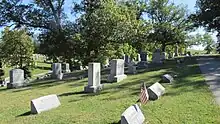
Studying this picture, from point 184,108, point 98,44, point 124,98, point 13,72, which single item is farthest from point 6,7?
point 184,108

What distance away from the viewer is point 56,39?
31141 mm

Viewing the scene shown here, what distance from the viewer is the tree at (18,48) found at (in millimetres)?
34594

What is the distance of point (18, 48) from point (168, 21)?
91.5ft

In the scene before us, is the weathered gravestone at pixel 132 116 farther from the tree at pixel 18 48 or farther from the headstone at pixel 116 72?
the tree at pixel 18 48

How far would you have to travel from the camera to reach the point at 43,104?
9992mm

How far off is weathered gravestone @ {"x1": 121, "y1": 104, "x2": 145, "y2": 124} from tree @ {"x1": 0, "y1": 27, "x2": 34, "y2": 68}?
28.3 metres

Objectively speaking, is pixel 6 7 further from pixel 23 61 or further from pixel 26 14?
pixel 23 61

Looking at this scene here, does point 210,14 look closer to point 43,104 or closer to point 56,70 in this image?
point 56,70

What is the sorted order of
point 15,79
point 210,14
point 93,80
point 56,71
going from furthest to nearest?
point 210,14
point 56,71
point 15,79
point 93,80

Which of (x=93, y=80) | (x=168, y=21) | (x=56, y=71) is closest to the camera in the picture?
(x=93, y=80)

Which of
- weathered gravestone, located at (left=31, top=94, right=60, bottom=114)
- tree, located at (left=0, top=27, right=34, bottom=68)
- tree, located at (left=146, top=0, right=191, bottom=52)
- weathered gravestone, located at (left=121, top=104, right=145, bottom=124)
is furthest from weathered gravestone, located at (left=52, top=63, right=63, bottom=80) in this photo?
tree, located at (left=146, top=0, right=191, bottom=52)

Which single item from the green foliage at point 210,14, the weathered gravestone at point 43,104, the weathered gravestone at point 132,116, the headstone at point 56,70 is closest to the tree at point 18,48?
the headstone at point 56,70

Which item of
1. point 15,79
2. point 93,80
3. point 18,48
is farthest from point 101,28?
point 93,80

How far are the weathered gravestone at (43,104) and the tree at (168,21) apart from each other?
137 ft
